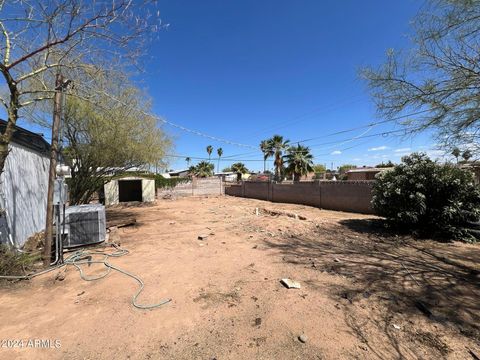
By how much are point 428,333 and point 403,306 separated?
575 millimetres

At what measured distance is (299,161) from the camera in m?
23.6

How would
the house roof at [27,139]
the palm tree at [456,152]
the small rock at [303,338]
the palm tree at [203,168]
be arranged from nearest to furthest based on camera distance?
the small rock at [303,338], the palm tree at [456,152], the house roof at [27,139], the palm tree at [203,168]

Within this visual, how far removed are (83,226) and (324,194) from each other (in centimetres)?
1199

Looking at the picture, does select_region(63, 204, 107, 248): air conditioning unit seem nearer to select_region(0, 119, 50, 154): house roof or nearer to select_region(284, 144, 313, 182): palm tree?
select_region(0, 119, 50, 154): house roof

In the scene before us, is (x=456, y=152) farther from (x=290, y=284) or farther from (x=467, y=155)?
(x=290, y=284)

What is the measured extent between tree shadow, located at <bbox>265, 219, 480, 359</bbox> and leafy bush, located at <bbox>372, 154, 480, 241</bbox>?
0.67 meters

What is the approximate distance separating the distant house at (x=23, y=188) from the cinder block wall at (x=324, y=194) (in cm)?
1240

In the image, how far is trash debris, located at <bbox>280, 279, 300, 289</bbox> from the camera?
154 inches

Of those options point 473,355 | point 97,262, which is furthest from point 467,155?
point 97,262

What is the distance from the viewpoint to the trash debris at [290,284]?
3910 mm

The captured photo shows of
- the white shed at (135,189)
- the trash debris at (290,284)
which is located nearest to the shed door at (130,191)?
the white shed at (135,189)

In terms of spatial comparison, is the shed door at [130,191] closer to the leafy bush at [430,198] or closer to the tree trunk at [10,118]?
the tree trunk at [10,118]

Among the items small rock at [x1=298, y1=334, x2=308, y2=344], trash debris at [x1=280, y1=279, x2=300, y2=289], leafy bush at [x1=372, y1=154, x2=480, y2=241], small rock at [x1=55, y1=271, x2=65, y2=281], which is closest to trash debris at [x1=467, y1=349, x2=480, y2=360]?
small rock at [x1=298, y1=334, x2=308, y2=344]

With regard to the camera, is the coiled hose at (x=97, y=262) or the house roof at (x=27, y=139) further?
the house roof at (x=27, y=139)
